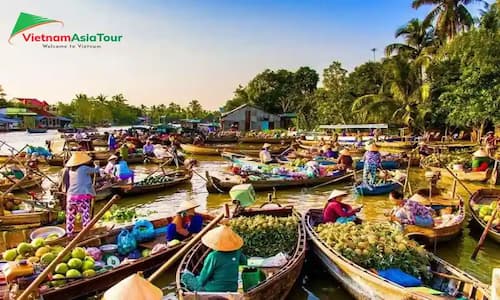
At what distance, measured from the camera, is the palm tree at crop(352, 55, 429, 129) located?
29719 millimetres

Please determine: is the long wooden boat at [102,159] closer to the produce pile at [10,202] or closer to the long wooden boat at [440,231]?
the produce pile at [10,202]

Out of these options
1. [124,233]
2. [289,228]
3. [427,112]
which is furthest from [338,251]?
[427,112]

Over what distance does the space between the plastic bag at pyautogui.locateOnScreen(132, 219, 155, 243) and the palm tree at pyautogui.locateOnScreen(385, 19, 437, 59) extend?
1180 inches

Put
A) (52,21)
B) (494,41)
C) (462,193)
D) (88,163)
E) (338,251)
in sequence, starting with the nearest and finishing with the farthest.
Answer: (338,251) < (88,163) < (462,193) < (52,21) < (494,41)

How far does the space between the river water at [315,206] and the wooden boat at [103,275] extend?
65 centimetres

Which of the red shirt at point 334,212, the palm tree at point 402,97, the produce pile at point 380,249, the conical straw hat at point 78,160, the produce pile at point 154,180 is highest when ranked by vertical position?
the palm tree at point 402,97

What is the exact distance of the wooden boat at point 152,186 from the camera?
13.4m

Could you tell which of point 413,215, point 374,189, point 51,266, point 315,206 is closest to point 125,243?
point 51,266

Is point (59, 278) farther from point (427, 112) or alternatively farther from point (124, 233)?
point (427, 112)

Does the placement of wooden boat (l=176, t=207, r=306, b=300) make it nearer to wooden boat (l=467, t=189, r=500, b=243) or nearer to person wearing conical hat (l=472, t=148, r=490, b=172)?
wooden boat (l=467, t=189, r=500, b=243)

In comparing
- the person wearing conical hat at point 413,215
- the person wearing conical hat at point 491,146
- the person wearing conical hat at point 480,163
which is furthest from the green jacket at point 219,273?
the person wearing conical hat at point 491,146

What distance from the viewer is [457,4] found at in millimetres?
28875

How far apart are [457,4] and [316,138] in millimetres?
13600

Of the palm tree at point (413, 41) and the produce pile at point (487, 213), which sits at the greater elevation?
the palm tree at point (413, 41)
